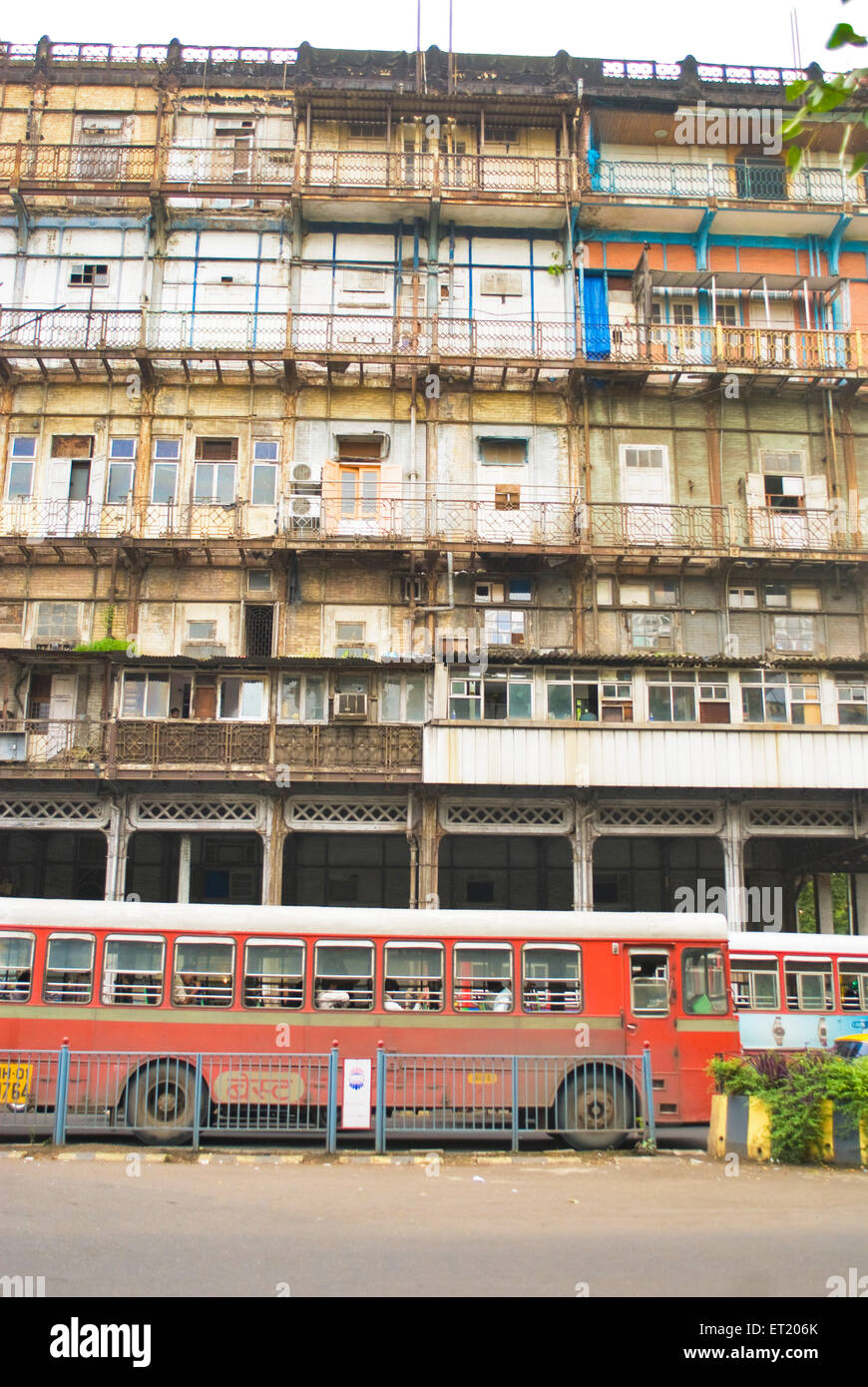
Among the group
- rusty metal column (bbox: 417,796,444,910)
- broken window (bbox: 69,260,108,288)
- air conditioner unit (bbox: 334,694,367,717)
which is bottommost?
rusty metal column (bbox: 417,796,444,910)

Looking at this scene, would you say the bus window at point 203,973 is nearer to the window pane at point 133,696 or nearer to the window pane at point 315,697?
the window pane at point 315,697

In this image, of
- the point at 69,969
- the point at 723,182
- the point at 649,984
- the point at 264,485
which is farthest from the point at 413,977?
the point at 723,182

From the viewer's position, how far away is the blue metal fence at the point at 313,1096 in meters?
14.8

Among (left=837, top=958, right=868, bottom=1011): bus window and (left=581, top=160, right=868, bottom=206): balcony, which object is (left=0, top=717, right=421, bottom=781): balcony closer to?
(left=837, top=958, right=868, bottom=1011): bus window

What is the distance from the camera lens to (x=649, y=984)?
16250 millimetres

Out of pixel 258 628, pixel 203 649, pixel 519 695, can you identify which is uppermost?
pixel 258 628

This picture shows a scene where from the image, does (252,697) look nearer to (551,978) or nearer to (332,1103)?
(551,978)

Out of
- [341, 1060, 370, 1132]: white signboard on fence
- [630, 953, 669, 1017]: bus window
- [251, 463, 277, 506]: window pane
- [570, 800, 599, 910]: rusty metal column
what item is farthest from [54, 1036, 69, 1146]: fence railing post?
[251, 463, 277, 506]: window pane

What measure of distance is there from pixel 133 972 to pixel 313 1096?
9.91 ft

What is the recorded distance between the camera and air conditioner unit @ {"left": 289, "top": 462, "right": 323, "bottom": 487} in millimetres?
29719

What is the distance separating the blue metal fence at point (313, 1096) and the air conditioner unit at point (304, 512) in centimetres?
1618

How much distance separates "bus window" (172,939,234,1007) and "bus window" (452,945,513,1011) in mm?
3083

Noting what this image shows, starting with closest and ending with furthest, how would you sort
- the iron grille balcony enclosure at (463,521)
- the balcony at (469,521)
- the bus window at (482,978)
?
the bus window at (482,978) < the balcony at (469,521) < the iron grille balcony enclosure at (463,521)

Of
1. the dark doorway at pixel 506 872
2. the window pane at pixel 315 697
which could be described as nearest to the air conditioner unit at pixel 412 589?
the window pane at pixel 315 697
